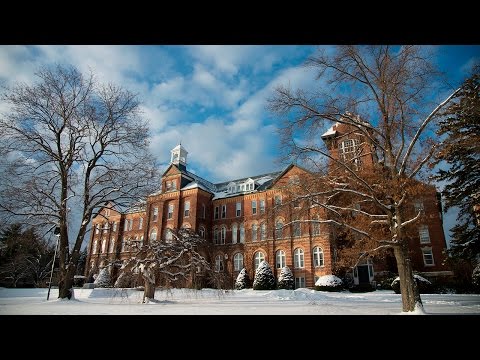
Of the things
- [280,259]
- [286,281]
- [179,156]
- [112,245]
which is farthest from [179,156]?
[286,281]

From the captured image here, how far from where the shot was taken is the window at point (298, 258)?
2664cm

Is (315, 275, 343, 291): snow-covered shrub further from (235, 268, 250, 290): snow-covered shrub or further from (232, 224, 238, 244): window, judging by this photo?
(232, 224, 238, 244): window

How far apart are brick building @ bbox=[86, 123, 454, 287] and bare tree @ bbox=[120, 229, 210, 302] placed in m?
9.38

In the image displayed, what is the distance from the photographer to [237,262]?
100ft

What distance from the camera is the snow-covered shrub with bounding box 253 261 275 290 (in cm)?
2411

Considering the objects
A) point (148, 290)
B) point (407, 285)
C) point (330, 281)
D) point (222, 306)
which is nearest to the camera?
point (407, 285)

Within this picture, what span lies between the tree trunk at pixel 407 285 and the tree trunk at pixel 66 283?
14483mm

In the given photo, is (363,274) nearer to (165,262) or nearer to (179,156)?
(165,262)

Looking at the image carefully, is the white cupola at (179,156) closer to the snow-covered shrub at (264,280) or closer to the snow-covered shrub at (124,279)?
the snow-covered shrub at (264,280)

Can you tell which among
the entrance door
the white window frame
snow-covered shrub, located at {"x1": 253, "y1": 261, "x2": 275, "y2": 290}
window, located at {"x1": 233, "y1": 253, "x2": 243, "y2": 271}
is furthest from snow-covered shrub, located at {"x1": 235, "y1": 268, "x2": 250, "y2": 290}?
the entrance door

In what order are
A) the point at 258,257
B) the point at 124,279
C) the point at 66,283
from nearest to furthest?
1. the point at 124,279
2. the point at 66,283
3. the point at 258,257

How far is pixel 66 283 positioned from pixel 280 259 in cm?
1807
